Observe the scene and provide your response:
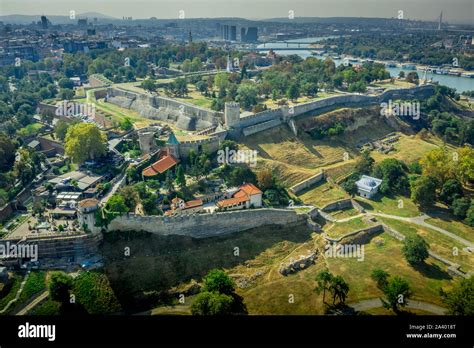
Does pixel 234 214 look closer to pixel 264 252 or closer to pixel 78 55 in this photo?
pixel 264 252

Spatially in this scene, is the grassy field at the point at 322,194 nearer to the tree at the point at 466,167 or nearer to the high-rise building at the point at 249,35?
the tree at the point at 466,167

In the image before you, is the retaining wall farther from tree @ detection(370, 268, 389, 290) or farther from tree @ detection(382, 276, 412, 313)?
tree @ detection(382, 276, 412, 313)

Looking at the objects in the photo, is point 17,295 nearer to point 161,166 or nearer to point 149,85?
point 161,166

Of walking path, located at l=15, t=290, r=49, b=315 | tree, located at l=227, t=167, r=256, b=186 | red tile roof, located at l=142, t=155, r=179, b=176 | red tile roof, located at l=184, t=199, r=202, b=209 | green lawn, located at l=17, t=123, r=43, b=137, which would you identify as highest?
green lawn, located at l=17, t=123, r=43, b=137

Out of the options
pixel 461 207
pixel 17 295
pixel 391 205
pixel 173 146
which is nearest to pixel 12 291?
pixel 17 295


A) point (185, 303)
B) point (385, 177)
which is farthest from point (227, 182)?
point (385, 177)

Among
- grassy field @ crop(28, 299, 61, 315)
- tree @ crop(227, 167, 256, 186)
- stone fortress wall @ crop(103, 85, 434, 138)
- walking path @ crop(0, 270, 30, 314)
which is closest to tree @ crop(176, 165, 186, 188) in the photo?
tree @ crop(227, 167, 256, 186)

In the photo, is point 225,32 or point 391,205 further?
point 225,32

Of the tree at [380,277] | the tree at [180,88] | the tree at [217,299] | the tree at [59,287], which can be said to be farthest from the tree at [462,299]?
the tree at [180,88]
